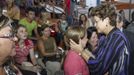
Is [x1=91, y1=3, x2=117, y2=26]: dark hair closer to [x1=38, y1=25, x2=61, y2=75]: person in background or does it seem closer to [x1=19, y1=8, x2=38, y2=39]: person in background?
[x1=38, y1=25, x2=61, y2=75]: person in background

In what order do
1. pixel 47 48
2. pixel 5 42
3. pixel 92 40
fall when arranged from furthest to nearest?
pixel 47 48 < pixel 92 40 < pixel 5 42

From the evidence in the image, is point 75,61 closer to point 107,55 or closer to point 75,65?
point 75,65

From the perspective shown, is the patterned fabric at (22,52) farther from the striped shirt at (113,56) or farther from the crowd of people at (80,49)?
the striped shirt at (113,56)

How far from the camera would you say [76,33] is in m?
3.42

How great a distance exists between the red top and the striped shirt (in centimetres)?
14

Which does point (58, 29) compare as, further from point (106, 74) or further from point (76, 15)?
point (106, 74)

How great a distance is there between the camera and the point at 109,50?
321cm

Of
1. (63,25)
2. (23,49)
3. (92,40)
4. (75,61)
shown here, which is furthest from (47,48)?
(75,61)

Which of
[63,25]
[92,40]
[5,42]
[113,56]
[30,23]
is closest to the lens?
[5,42]

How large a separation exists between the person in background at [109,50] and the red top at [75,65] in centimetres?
6

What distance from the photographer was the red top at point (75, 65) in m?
3.38

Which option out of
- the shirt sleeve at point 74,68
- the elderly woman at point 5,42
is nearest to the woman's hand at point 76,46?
the shirt sleeve at point 74,68

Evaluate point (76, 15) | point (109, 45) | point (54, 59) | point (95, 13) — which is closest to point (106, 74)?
point (109, 45)

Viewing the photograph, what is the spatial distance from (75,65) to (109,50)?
39 cm
